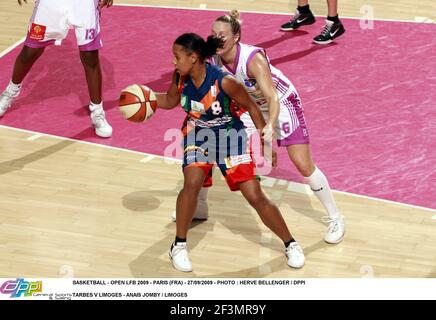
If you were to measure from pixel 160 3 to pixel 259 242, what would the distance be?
6.42 meters

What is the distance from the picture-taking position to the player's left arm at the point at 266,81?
8336 mm

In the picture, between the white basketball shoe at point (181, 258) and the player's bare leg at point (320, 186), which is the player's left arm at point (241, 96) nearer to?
the player's bare leg at point (320, 186)

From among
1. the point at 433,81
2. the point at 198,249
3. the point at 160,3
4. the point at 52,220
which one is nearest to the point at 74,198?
the point at 52,220

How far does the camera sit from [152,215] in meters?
9.45

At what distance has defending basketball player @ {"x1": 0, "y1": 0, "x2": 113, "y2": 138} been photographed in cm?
1075

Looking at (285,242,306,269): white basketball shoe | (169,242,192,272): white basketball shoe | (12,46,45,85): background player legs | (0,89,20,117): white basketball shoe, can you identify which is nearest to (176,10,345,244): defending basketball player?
(285,242,306,269): white basketball shoe

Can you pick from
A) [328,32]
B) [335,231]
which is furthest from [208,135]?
[328,32]

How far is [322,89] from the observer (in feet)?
39.2

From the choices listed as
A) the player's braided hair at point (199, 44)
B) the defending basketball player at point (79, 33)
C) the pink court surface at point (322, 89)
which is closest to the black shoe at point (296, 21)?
the pink court surface at point (322, 89)

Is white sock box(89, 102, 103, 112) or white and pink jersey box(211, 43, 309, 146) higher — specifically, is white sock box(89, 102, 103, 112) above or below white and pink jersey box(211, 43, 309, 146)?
below

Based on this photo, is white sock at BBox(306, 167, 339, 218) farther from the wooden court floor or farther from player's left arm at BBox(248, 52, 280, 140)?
player's left arm at BBox(248, 52, 280, 140)

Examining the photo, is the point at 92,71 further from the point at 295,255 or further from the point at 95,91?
the point at 295,255

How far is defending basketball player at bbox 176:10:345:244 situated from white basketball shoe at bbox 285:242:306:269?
45 cm

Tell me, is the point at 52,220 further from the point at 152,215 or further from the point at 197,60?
the point at 197,60
